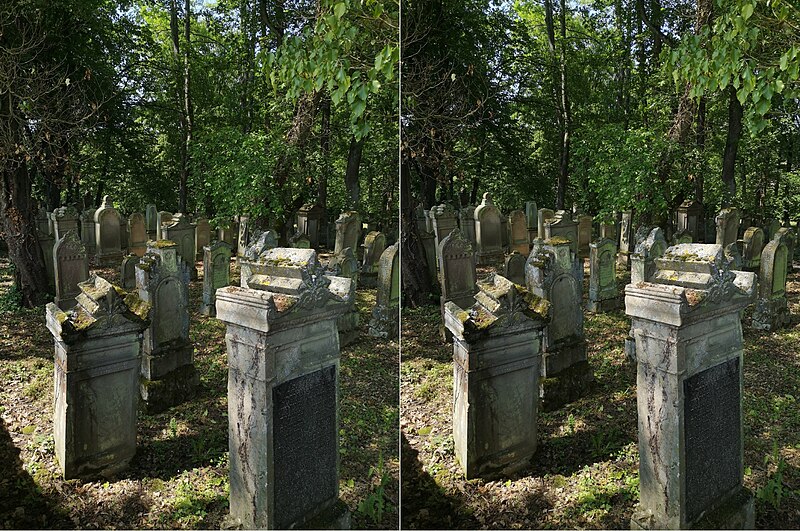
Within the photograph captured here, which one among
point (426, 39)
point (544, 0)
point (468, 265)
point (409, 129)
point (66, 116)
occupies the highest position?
point (544, 0)

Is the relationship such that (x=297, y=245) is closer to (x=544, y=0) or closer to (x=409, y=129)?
(x=409, y=129)

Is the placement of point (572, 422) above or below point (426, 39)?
below

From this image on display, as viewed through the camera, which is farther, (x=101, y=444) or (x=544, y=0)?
(x=101, y=444)

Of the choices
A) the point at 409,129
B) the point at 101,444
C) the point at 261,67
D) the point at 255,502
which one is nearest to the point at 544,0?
the point at 409,129

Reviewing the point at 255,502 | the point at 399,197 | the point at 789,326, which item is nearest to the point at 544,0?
the point at 399,197

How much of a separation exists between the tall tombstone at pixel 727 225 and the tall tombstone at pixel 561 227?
1.15 metres

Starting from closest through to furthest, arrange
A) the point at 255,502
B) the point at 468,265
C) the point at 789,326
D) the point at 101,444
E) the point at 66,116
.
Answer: the point at 255,502 → the point at 101,444 → the point at 66,116 → the point at 468,265 → the point at 789,326

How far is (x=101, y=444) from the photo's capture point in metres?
3.34

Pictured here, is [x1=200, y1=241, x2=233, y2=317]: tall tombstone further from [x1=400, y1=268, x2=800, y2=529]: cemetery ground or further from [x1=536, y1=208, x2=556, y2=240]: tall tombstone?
[x1=536, y1=208, x2=556, y2=240]: tall tombstone

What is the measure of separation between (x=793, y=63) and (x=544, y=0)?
1821mm

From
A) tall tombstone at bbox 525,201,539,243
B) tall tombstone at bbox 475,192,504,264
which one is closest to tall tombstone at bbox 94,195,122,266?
tall tombstone at bbox 475,192,504,264

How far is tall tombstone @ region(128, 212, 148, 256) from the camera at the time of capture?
182 inches

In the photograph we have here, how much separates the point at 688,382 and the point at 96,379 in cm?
330

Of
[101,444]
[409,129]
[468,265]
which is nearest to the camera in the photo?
[409,129]
